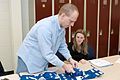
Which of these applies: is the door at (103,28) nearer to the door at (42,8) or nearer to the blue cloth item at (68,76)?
the door at (42,8)

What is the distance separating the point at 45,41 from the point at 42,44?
0.04 meters

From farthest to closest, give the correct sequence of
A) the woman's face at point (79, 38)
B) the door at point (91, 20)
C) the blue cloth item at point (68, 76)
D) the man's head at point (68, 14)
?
the door at point (91, 20) → the woman's face at point (79, 38) → the blue cloth item at point (68, 76) → the man's head at point (68, 14)

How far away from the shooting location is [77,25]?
161 inches

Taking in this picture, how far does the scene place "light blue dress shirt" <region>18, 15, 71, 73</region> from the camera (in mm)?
1950

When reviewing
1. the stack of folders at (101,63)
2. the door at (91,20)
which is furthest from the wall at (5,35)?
the stack of folders at (101,63)

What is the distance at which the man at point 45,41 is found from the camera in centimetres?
192

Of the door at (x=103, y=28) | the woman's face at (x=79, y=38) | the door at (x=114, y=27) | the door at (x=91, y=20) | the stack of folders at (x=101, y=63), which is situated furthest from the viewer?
the door at (x=114, y=27)

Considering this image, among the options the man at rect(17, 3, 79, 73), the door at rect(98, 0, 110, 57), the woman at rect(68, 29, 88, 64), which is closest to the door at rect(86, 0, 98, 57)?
the door at rect(98, 0, 110, 57)

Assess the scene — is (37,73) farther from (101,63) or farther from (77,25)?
(77,25)

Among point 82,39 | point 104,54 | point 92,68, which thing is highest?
point 82,39

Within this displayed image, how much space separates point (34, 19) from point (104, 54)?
5.90 ft

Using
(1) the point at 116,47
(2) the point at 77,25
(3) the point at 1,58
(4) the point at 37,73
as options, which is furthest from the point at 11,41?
(1) the point at 116,47

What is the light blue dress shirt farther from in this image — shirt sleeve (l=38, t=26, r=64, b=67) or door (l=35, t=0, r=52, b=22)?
door (l=35, t=0, r=52, b=22)

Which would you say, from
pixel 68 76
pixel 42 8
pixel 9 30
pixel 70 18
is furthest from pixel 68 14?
pixel 9 30
